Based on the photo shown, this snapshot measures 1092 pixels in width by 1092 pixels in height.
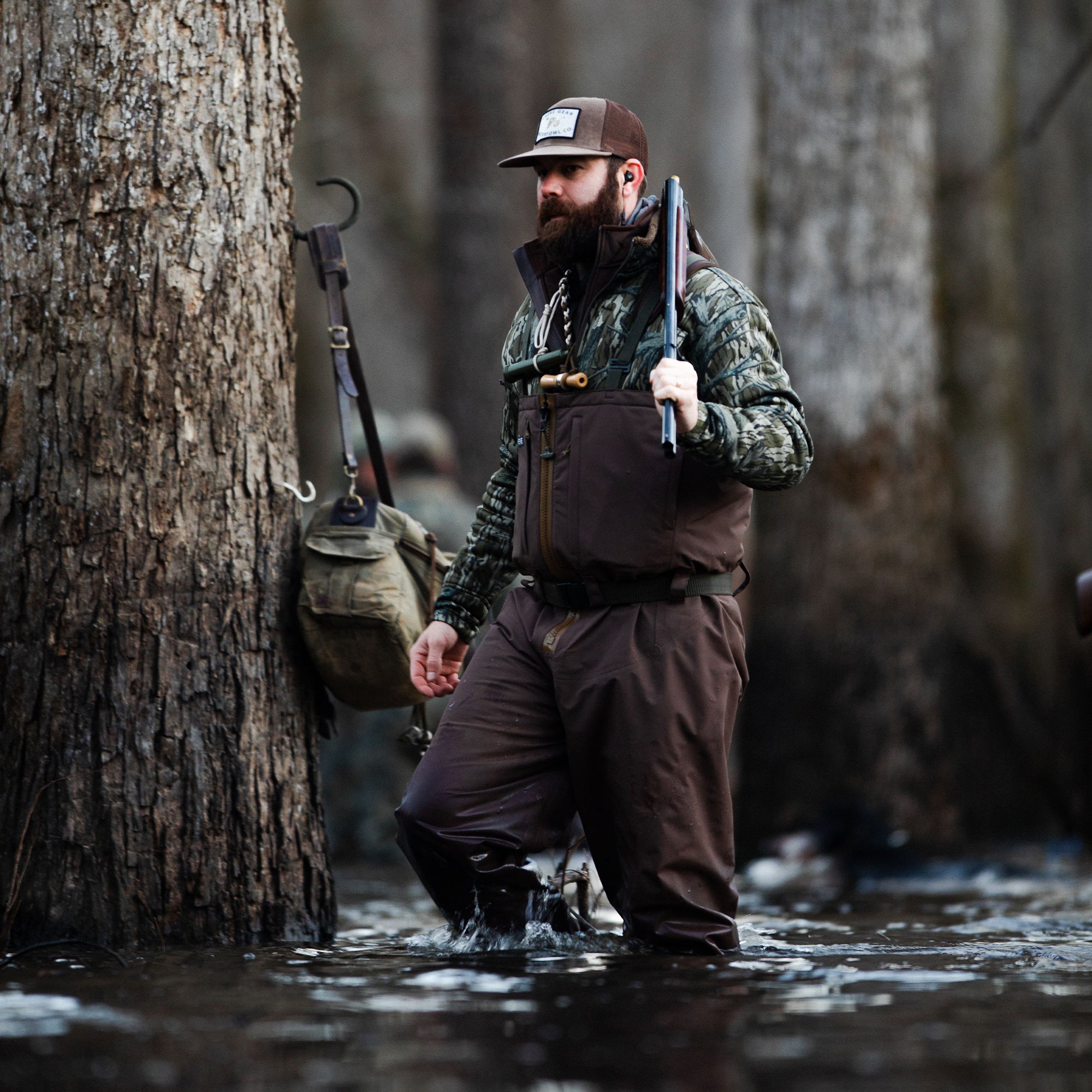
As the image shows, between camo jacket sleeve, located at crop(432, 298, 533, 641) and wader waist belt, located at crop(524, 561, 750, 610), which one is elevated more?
camo jacket sleeve, located at crop(432, 298, 533, 641)

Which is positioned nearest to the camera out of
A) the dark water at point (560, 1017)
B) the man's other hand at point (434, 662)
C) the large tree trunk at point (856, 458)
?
the dark water at point (560, 1017)

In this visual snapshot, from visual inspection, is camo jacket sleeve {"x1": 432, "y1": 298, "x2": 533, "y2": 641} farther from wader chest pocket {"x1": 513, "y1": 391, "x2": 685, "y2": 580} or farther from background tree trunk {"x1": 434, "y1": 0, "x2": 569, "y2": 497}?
background tree trunk {"x1": 434, "y1": 0, "x2": 569, "y2": 497}

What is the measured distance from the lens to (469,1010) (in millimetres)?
3762

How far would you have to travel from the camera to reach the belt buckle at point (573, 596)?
4.66 m

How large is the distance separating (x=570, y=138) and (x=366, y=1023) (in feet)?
8.00

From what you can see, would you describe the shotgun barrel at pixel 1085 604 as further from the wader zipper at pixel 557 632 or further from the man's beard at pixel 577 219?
the man's beard at pixel 577 219

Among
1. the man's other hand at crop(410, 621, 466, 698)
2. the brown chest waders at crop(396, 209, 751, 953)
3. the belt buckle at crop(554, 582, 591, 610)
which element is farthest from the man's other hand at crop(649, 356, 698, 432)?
the man's other hand at crop(410, 621, 466, 698)

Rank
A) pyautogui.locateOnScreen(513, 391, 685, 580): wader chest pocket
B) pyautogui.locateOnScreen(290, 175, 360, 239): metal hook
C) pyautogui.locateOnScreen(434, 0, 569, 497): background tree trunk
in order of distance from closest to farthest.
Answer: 1. pyautogui.locateOnScreen(513, 391, 685, 580): wader chest pocket
2. pyautogui.locateOnScreen(290, 175, 360, 239): metal hook
3. pyautogui.locateOnScreen(434, 0, 569, 497): background tree trunk

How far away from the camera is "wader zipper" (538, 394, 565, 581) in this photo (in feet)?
15.3

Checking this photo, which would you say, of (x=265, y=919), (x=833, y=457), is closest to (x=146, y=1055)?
(x=265, y=919)

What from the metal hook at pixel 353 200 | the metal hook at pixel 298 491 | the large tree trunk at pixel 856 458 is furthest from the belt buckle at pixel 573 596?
the large tree trunk at pixel 856 458

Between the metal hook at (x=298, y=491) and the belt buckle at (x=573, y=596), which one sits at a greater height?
the metal hook at (x=298, y=491)

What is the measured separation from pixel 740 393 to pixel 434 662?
4.12ft

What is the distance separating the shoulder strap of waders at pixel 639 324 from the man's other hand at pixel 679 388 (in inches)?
14.3
